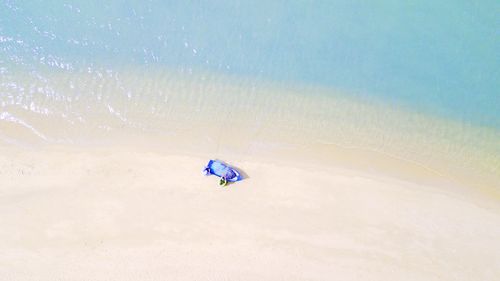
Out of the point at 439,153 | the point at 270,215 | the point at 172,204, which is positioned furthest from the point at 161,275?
the point at 439,153

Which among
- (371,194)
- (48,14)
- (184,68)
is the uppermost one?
(48,14)

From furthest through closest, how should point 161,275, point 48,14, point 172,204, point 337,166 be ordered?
1. point 48,14
2. point 337,166
3. point 172,204
4. point 161,275

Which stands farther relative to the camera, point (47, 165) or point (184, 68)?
point (184, 68)

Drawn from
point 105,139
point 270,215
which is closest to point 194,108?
point 105,139

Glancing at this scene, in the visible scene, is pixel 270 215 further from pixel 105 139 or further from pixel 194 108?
pixel 105 139

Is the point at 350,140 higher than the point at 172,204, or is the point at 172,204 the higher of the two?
the point at 350,140

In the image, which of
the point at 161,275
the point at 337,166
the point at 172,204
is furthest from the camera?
the point at 337,166
